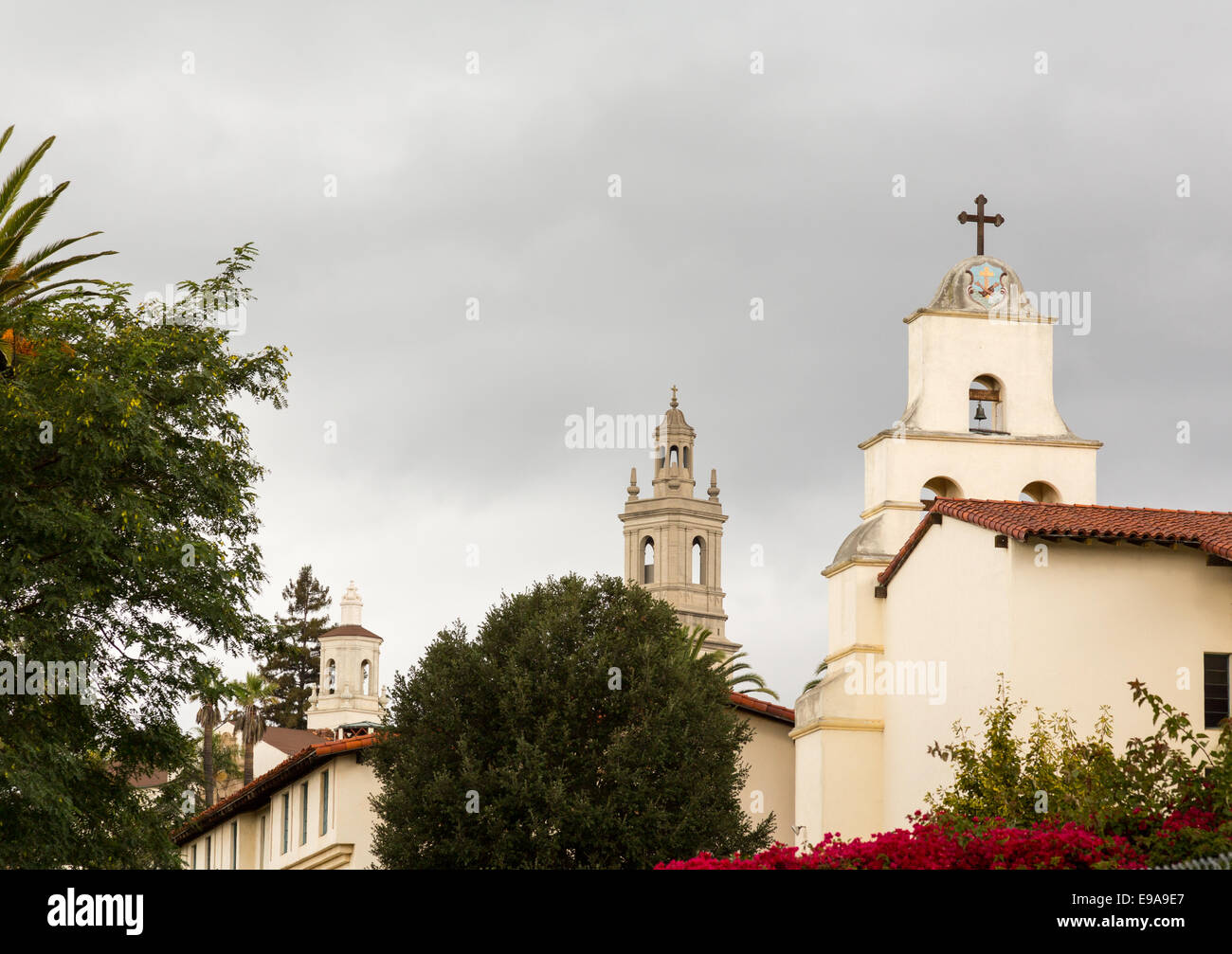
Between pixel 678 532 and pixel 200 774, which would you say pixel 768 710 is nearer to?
pixel 200 774

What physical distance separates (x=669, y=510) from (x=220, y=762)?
72.5 metres

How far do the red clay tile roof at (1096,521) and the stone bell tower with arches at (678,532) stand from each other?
119871 mm

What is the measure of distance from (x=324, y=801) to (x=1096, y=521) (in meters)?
21.4

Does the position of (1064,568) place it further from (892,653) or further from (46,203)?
(46,203)

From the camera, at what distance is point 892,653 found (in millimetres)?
36281

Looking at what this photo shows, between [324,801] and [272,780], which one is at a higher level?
[272,780]

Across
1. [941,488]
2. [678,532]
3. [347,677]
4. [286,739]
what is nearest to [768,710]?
[941,488]

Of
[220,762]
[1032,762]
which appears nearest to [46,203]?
A: [1032,762]

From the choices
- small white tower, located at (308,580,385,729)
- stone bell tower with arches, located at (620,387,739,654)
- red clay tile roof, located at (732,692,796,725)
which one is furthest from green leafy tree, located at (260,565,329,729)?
red clay tile roof, located at (732,692,796,725)

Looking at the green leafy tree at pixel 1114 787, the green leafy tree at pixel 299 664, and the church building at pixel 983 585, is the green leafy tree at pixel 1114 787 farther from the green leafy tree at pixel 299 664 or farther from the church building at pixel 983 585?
the green leafy tree at pixel 299 664

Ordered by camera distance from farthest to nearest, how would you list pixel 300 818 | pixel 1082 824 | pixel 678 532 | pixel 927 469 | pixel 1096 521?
pixel 678 532 → pixel 300 818 → pixel 927 469 → pixel 1096 521 → pixel 1082 824

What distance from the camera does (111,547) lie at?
24.2 metres
